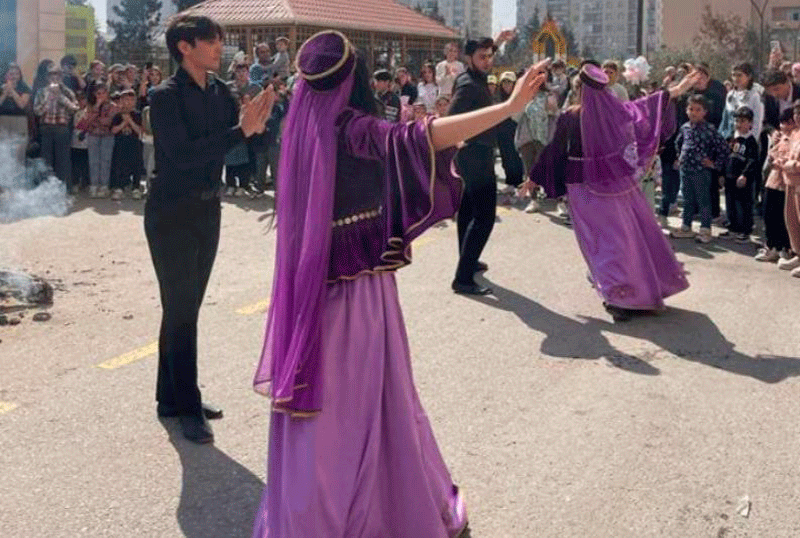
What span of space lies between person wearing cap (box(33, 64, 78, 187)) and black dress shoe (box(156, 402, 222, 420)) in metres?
8.91

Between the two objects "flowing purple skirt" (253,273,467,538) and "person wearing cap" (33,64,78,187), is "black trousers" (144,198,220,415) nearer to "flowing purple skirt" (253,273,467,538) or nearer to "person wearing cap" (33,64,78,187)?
"flowing purple skirt" (253,273,467,538)

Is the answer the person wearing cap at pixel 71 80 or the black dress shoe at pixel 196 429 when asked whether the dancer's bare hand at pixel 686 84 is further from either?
the person wearing cap at pixel 71 80

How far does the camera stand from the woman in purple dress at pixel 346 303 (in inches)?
128

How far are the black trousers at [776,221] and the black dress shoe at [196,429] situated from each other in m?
6.68

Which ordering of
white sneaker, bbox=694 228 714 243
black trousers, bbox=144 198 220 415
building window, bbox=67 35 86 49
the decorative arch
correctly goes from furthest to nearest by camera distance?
building window, bbox=67 35 86 49 → the decorative arch → white sneaker, bbox=694 228 714 243 → black trousers, bbox=144 198 220 415

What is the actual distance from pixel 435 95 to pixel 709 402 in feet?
37.1

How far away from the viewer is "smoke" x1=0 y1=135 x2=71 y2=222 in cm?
1146

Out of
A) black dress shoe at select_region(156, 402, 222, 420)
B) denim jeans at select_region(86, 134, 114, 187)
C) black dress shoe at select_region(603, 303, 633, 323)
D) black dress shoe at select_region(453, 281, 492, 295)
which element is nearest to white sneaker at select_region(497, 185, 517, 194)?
denim jeans at select_region(86, 134, 114, 187)

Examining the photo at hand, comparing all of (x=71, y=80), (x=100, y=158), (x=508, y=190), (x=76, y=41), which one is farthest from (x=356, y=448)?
(x=76, y=41)

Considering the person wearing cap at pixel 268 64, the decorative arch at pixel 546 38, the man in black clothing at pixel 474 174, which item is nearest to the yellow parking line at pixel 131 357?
the man in black clothing at pixel 474 174

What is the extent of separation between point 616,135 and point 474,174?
1187 mm

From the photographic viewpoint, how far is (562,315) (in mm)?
7332

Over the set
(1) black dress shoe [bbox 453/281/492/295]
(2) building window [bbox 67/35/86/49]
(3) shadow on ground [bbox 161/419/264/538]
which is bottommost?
(3) shadow on ground [bbox 161/419/264/538]

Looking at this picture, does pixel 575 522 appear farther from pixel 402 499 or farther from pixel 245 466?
pixel 245 466
